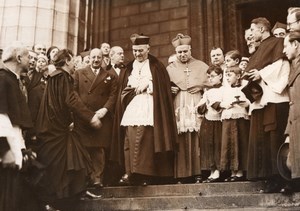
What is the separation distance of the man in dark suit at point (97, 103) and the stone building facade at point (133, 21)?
2537mm

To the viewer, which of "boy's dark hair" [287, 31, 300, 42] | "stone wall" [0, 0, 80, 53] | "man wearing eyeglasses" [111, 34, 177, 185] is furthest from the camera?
"stone wall" [0, 0, 80, 53]

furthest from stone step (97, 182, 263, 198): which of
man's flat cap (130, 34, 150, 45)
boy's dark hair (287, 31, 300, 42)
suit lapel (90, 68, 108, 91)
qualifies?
man's flat cap (130, 34, 150, 45)

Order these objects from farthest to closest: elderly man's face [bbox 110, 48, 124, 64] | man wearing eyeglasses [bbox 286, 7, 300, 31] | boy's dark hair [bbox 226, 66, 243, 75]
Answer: elderly man's face [bbox 110, 48, 124, 64], boy's dark hair [bbox 226, 66, 243, 75], man wearing eyeglasses [bbox 286, 7, 300, 31]

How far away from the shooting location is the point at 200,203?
20.1ft

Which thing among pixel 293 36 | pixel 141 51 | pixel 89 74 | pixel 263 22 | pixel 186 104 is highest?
pixel 263 22

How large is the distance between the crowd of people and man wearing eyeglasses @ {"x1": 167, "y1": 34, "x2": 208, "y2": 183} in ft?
0.04

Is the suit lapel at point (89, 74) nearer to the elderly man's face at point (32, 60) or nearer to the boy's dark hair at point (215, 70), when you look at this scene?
the elderly man's face at point (32, 60)

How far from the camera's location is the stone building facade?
9617 millimetres

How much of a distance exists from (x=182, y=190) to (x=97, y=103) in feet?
5.60

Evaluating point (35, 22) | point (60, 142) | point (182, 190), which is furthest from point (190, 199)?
point (35, 22)

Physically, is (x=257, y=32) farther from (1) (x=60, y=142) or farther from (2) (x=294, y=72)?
(1) (x=60, y=142)

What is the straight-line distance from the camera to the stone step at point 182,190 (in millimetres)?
6227

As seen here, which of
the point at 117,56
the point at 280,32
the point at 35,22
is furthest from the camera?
the point at 35,22

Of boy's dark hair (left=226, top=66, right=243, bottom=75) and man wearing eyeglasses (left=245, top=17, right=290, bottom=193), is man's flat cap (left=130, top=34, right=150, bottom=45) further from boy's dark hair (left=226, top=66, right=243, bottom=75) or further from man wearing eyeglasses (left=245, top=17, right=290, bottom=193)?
man wearing eyeglasses (left=245, top=17, right=290, bottom=193)
